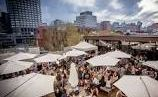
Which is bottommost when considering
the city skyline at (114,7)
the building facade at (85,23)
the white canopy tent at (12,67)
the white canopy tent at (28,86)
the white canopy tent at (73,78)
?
the white canopy tent at (73,78)

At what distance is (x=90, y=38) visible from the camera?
611 inches

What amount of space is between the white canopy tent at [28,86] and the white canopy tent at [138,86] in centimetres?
176

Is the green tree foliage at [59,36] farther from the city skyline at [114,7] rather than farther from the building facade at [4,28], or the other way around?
the city skyline at [114,7]

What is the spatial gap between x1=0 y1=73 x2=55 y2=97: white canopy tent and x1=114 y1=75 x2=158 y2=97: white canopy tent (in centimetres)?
176

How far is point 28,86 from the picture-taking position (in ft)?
14.2

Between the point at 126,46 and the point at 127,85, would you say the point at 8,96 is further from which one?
the point at 126,46

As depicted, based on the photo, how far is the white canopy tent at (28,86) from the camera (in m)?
4.02

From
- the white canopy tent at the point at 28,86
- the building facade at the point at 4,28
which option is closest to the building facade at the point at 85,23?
the building facade at the point at 4,28

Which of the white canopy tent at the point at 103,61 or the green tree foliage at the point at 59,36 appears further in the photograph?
the green tree foliage at the point at 59,36

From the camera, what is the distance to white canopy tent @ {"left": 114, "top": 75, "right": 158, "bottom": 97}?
3822 mm

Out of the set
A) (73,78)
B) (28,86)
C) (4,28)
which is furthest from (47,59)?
(4,28)

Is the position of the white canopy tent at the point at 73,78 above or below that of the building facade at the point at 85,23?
below

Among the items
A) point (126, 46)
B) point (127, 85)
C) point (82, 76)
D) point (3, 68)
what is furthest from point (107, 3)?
point (126, 46)

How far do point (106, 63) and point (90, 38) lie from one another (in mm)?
8198
